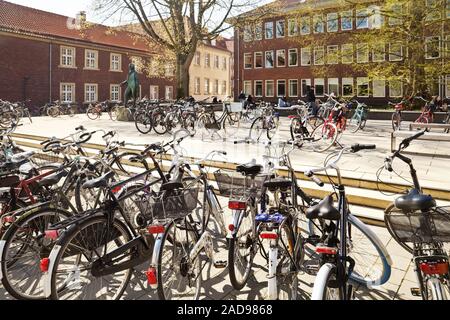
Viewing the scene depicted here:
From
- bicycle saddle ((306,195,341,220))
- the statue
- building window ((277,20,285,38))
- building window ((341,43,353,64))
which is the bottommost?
bicycle saddle ((306,195,341,220))

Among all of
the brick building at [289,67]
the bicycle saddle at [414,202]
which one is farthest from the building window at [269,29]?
the bicycle saddle at [414,202]

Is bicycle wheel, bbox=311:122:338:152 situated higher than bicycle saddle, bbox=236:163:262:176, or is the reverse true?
bicycle wheel, bbox=311:122:338:152

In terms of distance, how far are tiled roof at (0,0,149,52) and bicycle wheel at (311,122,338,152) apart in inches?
822

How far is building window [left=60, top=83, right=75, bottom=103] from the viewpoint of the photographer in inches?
1253

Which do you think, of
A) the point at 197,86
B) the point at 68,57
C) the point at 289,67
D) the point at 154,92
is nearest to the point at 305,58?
the point at 289,67

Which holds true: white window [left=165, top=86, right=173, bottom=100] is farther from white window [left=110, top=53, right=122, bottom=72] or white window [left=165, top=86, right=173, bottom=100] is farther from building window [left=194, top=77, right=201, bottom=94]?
building window [left=194, top=77, right=201, bottom=94]

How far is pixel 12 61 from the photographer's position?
1124 inches

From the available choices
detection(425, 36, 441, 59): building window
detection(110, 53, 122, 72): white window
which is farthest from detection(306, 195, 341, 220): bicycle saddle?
detection(110, 53, 122, 72): white window

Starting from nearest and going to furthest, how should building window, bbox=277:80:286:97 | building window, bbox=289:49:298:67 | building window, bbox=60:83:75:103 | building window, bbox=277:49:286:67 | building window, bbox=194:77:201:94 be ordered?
1. building window, bbox=60:83:75:103
2. building window, bbox=289:49:298:67
3. building window, bbox=277:49:286:67
4. building window, bbox=277:80:286:97
5. building window, bbox=194:77:201:94

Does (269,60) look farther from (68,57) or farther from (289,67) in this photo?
(68,57)

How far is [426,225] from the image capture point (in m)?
2.54

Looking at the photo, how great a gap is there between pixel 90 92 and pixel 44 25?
21.0ft
